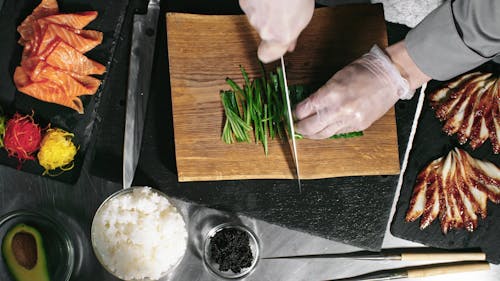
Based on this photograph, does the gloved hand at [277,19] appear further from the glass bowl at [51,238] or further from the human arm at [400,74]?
the glass bowl at [51,238]

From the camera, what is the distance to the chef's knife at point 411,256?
9.22 ft

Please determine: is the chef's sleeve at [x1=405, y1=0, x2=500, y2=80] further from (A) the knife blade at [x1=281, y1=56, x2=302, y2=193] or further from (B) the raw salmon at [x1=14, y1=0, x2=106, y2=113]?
(B) the raw salmon at [x1=14, y1=0, x2=106, y2=113]

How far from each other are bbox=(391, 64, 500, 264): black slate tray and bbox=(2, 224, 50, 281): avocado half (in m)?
1.39

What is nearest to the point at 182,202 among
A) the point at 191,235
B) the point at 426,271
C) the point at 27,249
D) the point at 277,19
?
the point at 191,235

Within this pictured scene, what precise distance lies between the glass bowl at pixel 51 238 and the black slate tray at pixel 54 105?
19 cm

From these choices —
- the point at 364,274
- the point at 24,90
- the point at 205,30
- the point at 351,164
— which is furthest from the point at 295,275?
the point at 24,90

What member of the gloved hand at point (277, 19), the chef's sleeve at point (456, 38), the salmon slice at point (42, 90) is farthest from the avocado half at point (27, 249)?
the chef's sleeve at point (456, 38)

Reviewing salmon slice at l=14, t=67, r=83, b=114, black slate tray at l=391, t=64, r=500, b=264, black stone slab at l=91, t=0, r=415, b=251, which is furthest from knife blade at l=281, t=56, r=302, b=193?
salmon slice at l=14, t=67, r=83, b=114

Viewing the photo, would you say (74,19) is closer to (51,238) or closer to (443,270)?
(51,238)

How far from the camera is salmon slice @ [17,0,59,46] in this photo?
2.80m

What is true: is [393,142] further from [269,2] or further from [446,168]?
[269,2]

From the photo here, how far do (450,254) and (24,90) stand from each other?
1.81m

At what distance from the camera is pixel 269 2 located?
2.32 meters

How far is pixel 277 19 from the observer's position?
2342mm
